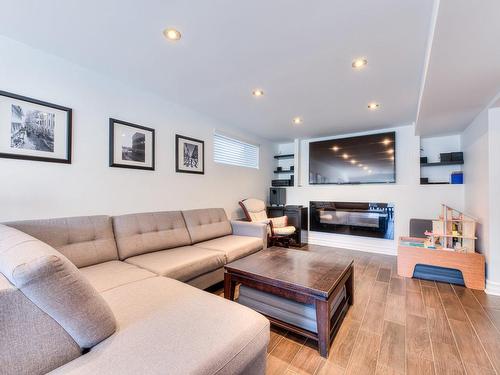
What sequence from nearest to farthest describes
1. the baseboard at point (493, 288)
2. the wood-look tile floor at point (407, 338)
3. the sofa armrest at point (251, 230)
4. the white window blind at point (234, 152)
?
the wood-look tile floor at point (407, 338), the baseboard at point (493, 288), the sofa armrest at point (251, 230), the white window blind at point (234, 152)

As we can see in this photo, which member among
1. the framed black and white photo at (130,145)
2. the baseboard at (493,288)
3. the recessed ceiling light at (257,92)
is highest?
the recessed ceiling light at (257,92)

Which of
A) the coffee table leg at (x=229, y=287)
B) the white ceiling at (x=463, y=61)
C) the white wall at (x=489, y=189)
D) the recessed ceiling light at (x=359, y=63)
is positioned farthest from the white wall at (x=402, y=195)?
the coffee table leg at (x=229, y=287)

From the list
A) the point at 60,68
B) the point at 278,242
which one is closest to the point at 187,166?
the point at 60,68

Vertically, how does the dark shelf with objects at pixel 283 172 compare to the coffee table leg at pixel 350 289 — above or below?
above

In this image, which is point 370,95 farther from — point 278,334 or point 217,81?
point 278,334

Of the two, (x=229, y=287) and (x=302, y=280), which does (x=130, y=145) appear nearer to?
(x=229, y=287)

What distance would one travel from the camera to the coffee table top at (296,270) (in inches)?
61.9

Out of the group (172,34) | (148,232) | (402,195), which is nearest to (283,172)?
(402,195)

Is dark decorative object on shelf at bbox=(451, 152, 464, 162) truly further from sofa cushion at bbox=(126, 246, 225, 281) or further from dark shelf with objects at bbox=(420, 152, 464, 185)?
sofa cushion at bbox=(126, 246, 225, 281)

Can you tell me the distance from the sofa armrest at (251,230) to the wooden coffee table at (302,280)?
75cm

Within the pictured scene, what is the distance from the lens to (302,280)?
5.39 feet

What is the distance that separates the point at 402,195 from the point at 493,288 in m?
1.70

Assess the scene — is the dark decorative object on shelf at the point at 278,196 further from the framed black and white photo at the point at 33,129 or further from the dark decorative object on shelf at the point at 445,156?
the framed black and white photo at the point at 33,129

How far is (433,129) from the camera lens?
135 inches
